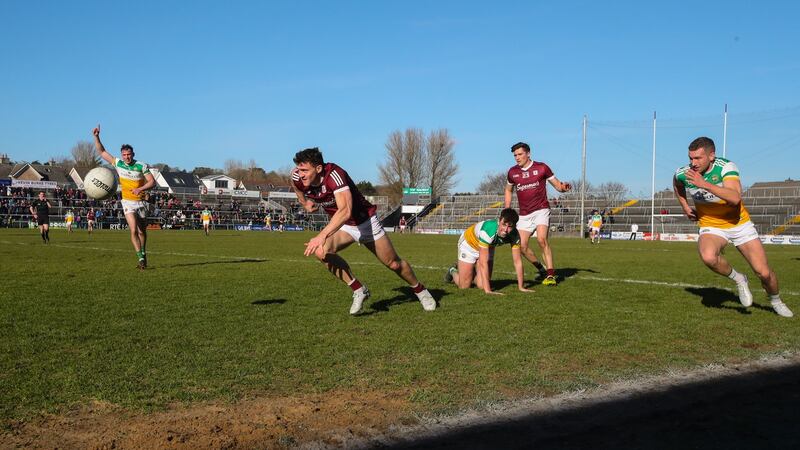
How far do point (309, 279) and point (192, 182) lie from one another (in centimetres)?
9818

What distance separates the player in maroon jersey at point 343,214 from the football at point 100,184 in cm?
676

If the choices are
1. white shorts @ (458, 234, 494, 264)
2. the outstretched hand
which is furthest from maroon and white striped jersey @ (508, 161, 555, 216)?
the outstretched hand

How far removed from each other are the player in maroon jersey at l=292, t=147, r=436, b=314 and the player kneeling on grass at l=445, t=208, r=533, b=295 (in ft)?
5.84

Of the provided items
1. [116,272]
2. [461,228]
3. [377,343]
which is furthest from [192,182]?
[377,343]

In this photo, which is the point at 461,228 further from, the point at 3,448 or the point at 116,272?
the point at 3,448

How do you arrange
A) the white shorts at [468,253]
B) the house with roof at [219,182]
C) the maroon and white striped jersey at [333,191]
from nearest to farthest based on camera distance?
the maroon and white striped jersey at [333,191] < the white shorts at [468,253] < the house with roof at [219,182]

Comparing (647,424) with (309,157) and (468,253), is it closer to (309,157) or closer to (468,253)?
(309,157)

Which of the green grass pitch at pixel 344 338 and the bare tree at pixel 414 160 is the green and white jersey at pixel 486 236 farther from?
the bare tree at pixel 414 160

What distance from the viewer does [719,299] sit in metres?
8.55

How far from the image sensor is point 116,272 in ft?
38.9

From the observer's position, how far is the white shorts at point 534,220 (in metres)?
10.5

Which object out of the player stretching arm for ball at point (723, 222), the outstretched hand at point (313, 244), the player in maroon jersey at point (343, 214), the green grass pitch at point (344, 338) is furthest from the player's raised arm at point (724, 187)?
the outstretched hand at point (313, 244)

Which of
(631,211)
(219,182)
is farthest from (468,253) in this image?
(219,182)

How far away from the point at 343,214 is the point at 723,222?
448 cm
